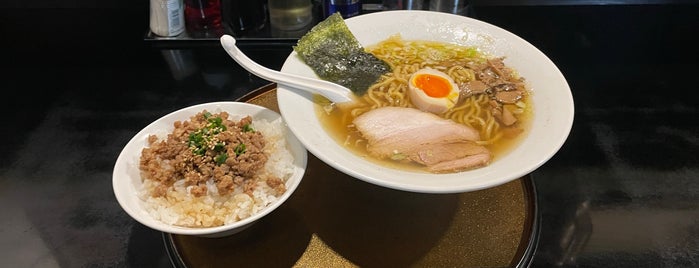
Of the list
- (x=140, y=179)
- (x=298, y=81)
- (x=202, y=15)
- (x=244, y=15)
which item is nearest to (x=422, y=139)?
(x=298, y=81)

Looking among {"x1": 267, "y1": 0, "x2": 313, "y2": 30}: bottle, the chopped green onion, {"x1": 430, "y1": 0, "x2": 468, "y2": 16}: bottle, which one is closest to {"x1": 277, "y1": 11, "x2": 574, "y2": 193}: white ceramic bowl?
the chopped green onion

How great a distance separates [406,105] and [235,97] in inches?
29.4

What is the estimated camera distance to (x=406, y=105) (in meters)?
1.69

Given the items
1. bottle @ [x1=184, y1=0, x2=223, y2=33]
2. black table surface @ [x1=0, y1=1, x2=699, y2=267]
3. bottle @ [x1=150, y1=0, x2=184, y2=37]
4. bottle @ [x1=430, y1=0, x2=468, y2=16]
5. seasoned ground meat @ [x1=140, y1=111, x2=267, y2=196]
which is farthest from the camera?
bottle @ [x1=430, y1=0, x2=468, y2=16]

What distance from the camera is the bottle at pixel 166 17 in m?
2.18

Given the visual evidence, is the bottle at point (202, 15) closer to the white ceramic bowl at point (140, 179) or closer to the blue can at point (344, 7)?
the blue can at point (344, 7)

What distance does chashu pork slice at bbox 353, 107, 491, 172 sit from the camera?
4.46 ft

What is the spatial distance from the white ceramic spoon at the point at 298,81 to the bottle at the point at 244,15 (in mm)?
724

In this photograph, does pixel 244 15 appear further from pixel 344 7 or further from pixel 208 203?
pixel 208 203

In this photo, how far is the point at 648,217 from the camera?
152 cm

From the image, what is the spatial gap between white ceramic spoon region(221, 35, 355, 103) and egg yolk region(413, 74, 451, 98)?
25 centimetres

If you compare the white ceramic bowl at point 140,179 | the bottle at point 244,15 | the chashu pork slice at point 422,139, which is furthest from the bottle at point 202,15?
the chashu pork slice at point 422,139

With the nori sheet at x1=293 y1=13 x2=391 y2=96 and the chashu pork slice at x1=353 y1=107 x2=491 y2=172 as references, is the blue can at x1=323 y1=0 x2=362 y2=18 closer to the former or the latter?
the nori sheet at x1=293 y1=13 x2=391 y2=96

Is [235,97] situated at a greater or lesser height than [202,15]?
lesser
